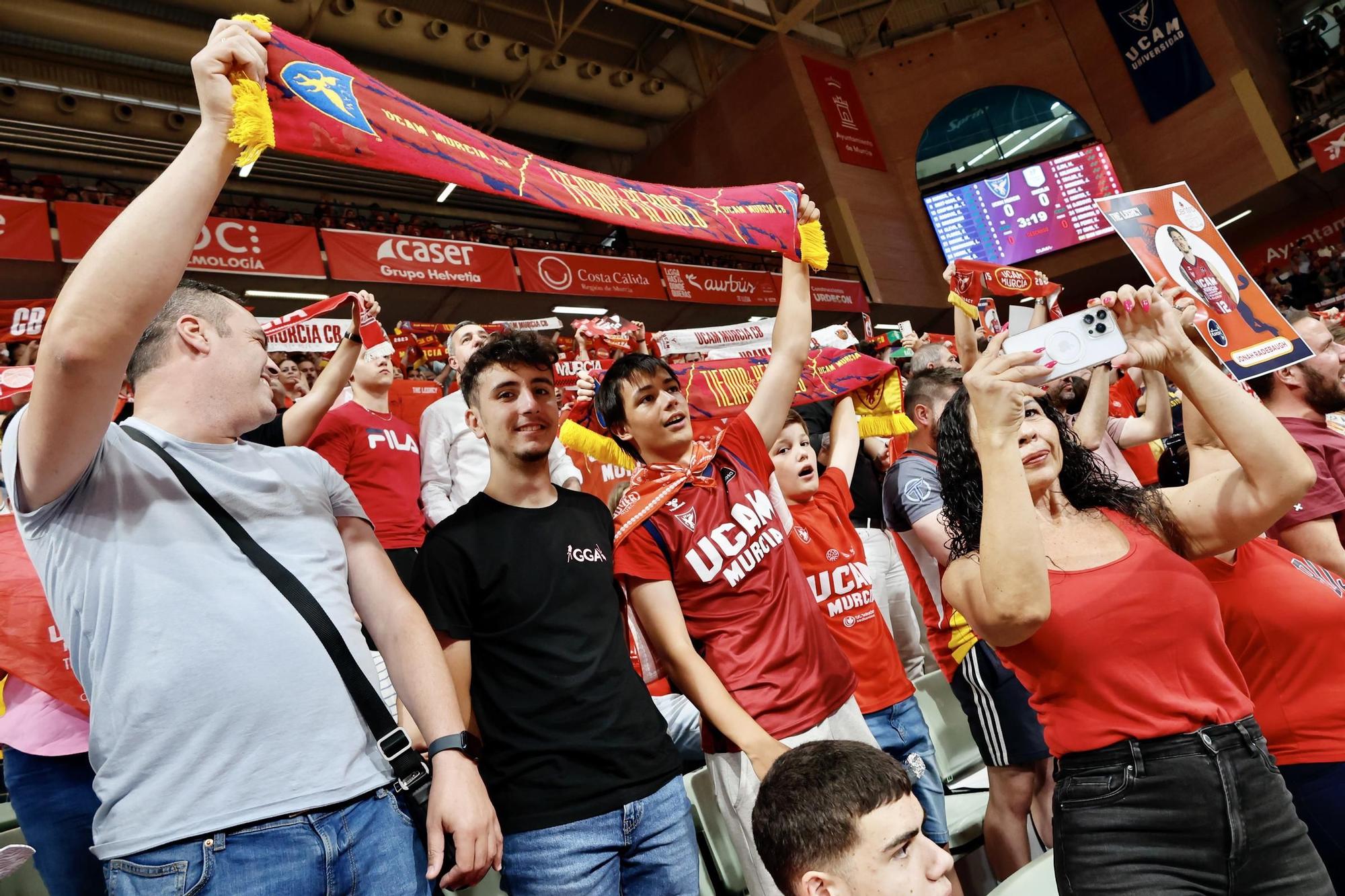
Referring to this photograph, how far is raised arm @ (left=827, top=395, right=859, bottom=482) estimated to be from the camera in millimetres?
2844

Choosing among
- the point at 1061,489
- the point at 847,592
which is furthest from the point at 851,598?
the point at 1061,489

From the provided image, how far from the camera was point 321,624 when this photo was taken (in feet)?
4.00

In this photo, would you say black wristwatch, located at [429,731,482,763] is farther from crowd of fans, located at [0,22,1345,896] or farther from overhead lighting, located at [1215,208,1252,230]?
overhead lighting, located at [1215,208,1252,230]

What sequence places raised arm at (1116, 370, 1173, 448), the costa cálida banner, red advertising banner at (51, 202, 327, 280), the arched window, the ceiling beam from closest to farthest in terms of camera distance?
the costa cálida banner, raised arm at (1116, 370, 1173, 448), red advertising banner at (51, 202, 327, 280), the ceiling beam, the arched window

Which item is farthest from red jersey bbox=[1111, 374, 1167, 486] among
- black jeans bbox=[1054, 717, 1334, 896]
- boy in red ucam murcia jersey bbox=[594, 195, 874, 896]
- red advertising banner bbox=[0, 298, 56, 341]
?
red advertising banner bbox=[0, 298, 56, 341]

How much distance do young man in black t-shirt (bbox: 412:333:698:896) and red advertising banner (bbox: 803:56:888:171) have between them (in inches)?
556

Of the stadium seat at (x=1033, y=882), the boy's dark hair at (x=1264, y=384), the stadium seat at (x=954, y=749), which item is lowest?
the stadium seat at (x=954, y=749)

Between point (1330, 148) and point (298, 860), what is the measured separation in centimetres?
1502

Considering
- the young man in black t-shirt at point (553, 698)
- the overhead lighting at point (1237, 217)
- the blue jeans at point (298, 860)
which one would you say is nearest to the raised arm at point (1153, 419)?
the young man in black t-shirt at point (553, 698)

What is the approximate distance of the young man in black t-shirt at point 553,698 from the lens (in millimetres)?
1558

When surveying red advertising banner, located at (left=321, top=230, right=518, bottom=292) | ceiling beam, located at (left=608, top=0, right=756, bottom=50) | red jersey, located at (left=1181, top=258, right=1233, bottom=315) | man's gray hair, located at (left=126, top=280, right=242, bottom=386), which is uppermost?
ceiling beam, located at (left=608, top=0, right=756, bottom=50)

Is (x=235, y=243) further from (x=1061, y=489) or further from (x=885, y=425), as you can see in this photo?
(x=1061, y=489)

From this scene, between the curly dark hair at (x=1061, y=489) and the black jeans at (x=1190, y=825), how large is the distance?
1.29ft

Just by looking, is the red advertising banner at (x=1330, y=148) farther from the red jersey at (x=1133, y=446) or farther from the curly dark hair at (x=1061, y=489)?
the curly dark hair at (x=1061, y=489)
